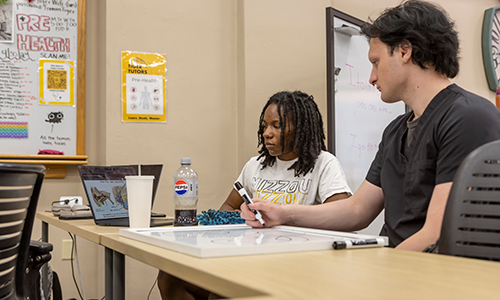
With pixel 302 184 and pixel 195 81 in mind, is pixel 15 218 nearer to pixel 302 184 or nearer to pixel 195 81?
pixel 302 184

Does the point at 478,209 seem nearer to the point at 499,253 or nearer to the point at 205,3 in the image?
the point at 499,253

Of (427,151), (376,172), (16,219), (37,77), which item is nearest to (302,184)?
(376,172)

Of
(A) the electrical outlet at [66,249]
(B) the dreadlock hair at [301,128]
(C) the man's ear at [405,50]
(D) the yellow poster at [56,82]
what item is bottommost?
(A) the electrical outlet at [66,249]

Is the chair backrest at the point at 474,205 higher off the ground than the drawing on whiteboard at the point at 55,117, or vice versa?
the drawing on whiteboard at the point at 55,117

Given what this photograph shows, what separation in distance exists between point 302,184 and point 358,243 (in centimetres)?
117

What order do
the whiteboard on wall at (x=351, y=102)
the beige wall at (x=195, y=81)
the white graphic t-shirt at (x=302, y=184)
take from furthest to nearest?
the beige wall at (x=195, y=81) → the whiteboard on wall at (x=351, y=102) → the white graphic t-shirt at (x=302, y=184)

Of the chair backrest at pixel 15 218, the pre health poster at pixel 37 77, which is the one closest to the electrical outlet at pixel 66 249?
the pre health poster at pixel 37 77

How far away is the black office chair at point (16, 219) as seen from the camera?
928mm

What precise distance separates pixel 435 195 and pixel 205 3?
7.06 ft

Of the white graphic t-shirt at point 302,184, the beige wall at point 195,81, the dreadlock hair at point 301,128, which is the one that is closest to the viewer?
the white graphic t-shirt at point 302,184

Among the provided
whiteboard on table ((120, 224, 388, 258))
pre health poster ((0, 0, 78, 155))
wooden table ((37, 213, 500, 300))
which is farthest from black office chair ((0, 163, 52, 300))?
pre health poster ((0, 0, 78, 155))

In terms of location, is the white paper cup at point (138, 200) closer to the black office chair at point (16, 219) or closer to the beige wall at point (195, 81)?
the black office chair at point (16, 219)

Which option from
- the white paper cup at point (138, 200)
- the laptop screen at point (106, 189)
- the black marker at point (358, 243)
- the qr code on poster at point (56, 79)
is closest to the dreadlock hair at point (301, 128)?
the laptop screen at point (106, 189)

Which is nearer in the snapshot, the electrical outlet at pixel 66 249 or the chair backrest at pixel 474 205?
the chair backrest at pixel 474 205
